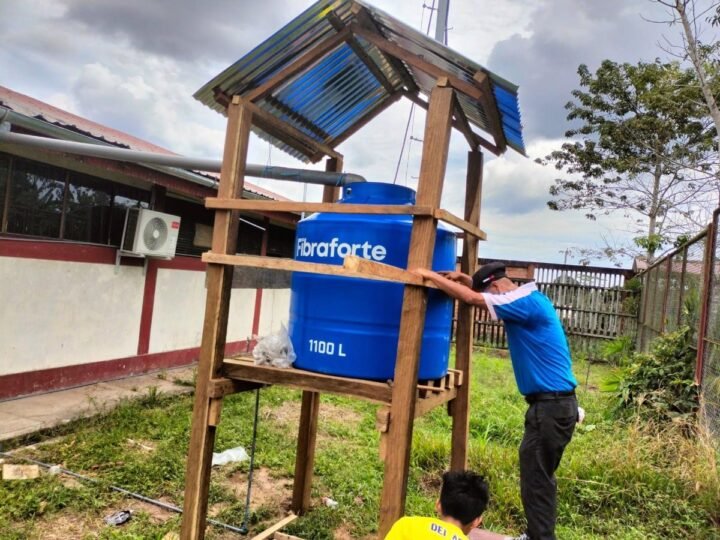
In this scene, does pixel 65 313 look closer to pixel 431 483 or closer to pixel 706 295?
pixel 431 483

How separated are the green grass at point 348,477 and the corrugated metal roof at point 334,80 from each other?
2.68 m

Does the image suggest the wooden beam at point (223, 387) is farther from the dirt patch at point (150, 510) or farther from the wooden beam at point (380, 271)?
the dirt patch at point (150, 510)

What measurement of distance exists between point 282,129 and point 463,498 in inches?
89.0

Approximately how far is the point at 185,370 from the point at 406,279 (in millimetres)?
6631

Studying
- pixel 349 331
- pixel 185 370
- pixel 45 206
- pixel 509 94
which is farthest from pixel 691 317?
pixel 45 206

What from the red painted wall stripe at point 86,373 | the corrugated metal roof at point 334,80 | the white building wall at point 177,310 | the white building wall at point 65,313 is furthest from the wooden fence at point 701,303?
the white building wall at point 65,313

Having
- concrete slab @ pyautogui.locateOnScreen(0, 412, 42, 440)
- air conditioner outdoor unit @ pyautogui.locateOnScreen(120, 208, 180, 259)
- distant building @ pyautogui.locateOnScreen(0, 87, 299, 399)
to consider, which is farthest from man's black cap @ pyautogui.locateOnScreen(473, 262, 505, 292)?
air conditioner outdoor unit @ pyautogui.locateOnScreen(120, 208, 180, 259)

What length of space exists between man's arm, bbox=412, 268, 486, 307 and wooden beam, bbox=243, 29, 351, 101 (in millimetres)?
1252

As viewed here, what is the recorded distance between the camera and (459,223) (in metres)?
2.74

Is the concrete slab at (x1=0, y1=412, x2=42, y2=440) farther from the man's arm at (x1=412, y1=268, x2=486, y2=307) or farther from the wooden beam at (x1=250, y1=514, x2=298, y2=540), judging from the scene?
the man's arm at (x1=412, y1=268, x2=486, y2=307)

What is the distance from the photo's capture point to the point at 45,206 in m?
5.77

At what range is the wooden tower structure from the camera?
7.33 feet

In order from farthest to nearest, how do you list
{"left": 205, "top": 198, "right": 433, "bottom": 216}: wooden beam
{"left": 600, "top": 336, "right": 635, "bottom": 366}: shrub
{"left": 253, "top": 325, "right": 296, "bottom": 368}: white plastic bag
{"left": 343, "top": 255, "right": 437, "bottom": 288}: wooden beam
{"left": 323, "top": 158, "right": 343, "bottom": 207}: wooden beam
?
1. {"left": 600, "top": 336, "right": 635, "bottom": 366}: shrub
2. {"left": 323, "top": 158, "right": 343, "bottom": 207}: wooden beam
3. {"left": 253, "top": 325, "right": 296, "bottom": 368}: white plastic bag
4. {"left": 205, "top": 198, "right": 433, "bottom": 216}: wooden beam
5. {"left": 343, "top": 255, "right": 437, "bottom": 288}: wooden beam

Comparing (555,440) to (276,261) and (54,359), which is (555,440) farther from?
(54,359)
